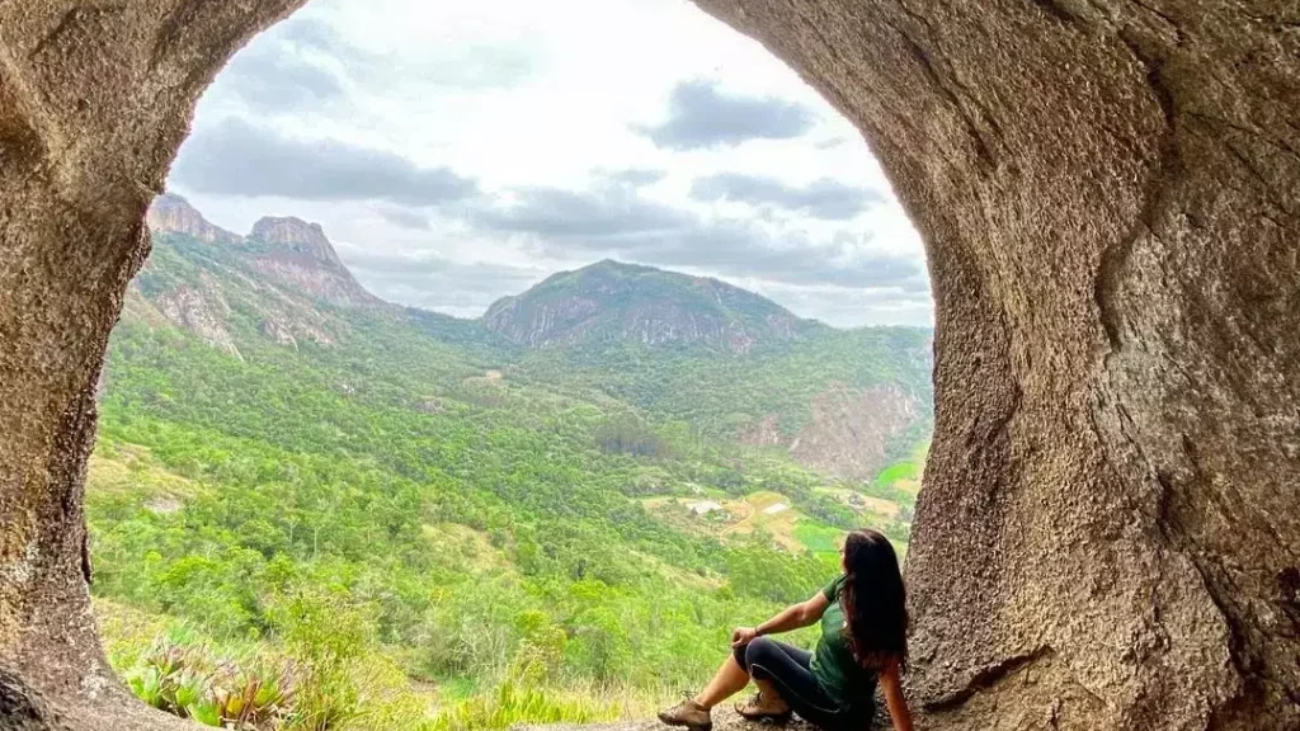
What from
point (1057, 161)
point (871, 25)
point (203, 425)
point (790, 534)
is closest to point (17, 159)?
point (871, 25)

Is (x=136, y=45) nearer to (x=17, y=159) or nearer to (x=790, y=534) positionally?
(x=17, y=159)

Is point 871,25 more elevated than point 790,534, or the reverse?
point 871,25

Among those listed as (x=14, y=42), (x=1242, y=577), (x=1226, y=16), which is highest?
(x=1226, y=16)

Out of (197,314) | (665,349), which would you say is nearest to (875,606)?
(197,314)

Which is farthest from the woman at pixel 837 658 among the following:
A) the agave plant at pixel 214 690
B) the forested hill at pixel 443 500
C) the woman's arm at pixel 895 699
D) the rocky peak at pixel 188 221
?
the rocky peak at pixel 188 221

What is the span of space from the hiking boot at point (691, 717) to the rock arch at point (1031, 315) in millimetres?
1648

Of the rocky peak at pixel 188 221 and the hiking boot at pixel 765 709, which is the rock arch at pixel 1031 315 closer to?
the hiking boot at pixel 765 709

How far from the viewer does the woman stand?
4.71m

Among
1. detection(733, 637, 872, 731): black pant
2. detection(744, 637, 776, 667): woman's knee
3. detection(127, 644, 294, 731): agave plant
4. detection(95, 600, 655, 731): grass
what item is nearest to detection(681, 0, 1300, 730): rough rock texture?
detection(733, 637, 872, 731): black pant

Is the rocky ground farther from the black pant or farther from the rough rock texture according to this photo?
the rough rock texture

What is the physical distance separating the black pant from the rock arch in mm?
768

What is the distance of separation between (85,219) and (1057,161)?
224 inches

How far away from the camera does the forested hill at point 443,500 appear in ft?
30.7

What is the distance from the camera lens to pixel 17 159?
165 inches
